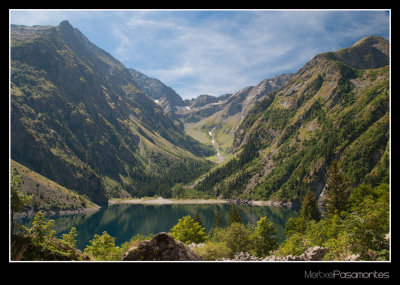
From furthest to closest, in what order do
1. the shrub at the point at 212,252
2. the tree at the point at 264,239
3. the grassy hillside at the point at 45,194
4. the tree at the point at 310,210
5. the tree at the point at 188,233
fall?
the grassy hillside at the point at 45,194, the tree at the point at 310,210, the tree at the point at 188,233, the tree at the point at 264,239, the shrub at the point at 212,252

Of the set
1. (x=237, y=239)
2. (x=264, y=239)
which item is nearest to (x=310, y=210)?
(x=264, y=239)

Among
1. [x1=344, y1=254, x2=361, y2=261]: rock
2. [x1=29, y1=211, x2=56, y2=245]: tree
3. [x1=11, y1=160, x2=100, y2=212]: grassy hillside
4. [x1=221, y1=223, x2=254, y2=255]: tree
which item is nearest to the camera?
[x1=344, y1=254, x2=361, y2=261]: rock

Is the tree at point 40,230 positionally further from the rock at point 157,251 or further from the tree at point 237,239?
the tree at point 237,239

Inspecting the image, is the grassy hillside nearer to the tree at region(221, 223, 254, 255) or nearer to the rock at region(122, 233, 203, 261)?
the tree at region(221, 223, 254, 255)

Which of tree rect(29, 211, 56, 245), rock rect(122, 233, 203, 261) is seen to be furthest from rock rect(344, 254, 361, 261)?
tree rect(29, 211, 56, 245)

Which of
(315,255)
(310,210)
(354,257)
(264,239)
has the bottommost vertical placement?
(264,239)

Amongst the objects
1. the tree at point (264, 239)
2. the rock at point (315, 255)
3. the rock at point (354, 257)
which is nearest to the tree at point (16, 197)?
the rock at point (315, 255)

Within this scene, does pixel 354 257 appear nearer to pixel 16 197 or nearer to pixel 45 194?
pixel 16 197

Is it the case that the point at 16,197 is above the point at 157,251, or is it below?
above

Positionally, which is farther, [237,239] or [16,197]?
[237,239]

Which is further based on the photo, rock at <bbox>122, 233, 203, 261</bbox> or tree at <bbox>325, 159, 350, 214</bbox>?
tree at <bbox>325, 159, 350, 214</bbox>

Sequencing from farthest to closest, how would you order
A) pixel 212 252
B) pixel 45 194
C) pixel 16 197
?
pixel 45 194 → pixel 212 252 → pixel 16 197

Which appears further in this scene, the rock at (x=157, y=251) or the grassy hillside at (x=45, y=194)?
the grassy hillside at (x=45, y=194)
